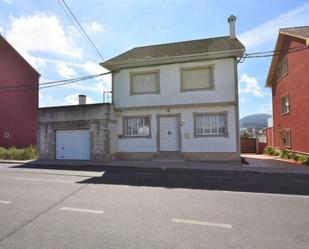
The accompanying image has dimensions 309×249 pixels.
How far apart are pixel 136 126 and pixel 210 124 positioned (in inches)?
186

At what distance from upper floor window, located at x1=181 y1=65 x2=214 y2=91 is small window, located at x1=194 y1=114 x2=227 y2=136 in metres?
1.74

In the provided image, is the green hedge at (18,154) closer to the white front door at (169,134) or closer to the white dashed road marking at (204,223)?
the white front door at (169,134)

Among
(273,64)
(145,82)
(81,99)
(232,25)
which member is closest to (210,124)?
(145,82)

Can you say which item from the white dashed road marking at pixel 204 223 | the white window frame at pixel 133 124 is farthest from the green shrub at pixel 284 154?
the white dashed road marking at pixel 204 223

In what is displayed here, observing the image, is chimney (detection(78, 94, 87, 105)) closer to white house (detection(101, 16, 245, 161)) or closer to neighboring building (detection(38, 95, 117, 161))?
neighboring building (detection(38, 95, 117, 161))

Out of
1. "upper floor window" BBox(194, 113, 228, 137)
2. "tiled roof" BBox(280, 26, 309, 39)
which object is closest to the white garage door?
"upper floor window" BBox(194, 113, 228, 137)

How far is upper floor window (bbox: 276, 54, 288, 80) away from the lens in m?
19.8

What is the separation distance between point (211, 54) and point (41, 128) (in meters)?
12.2

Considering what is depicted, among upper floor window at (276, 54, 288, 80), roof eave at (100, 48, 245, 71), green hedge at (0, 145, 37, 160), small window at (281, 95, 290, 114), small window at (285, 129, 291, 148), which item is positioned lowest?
green hedge at (0, 145, 37, 160)

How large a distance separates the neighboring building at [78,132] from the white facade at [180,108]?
109cm

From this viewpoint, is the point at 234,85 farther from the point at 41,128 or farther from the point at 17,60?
the point at 17,60

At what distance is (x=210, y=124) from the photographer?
15.8m

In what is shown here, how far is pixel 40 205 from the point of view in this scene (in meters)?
6.03

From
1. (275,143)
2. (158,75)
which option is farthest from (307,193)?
(275,143)
